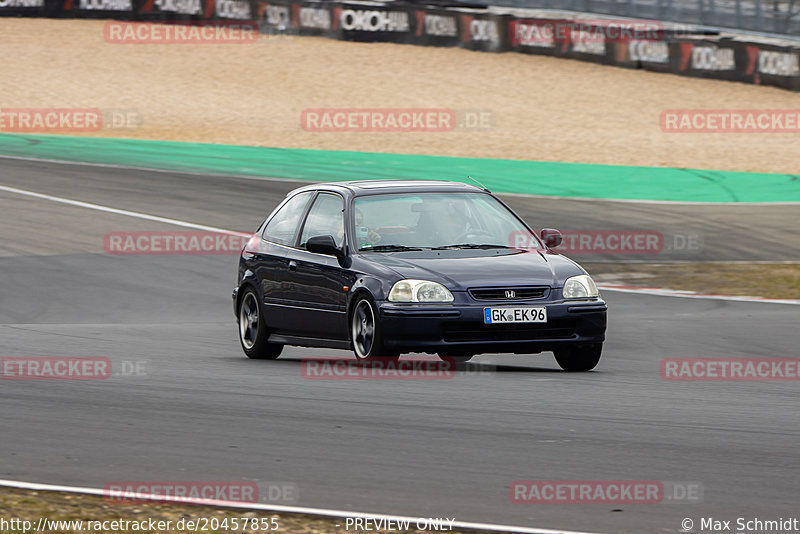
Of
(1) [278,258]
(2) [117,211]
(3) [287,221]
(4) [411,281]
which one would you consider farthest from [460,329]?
(2) [117,211]

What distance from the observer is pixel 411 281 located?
395 inches

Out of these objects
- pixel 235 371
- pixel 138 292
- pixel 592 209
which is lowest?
pixel 592 209

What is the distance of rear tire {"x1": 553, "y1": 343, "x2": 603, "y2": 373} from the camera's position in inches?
413

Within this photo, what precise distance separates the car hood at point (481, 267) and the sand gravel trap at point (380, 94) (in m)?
20.2

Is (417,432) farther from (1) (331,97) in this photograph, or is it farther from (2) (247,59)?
(2) (247,59)

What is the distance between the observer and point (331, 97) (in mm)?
39156

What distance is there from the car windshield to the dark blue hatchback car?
1 centimetres

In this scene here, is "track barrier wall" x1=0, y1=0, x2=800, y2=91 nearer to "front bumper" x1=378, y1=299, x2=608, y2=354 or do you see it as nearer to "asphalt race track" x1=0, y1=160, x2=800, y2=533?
"asphalt race track" x1=0, y1=160, x2=800, y2=533

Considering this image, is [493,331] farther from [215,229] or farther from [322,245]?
Answer: [215,229]

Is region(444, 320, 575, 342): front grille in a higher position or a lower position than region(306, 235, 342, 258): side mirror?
lower

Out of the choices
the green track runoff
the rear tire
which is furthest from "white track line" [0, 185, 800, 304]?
the rear tire

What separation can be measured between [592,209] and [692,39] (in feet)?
57.6

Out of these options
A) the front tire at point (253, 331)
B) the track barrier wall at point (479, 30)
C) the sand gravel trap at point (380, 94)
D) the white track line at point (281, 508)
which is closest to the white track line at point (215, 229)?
the front tire at point (253, 331)

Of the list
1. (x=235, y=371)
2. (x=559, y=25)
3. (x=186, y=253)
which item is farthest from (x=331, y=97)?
(x=235, y=371)
